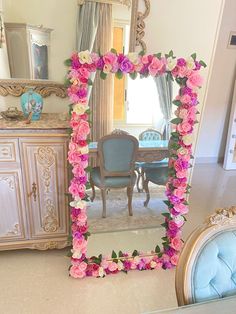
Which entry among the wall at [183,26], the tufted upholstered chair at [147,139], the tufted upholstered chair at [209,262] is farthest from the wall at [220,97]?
the tufted upholstered chair at [209,262]

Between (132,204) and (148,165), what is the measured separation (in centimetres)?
36

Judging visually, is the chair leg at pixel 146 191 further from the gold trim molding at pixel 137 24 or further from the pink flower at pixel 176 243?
the gold trim molding at pixel 137 24

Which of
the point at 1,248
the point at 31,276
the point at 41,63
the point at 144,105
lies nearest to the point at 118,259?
the point at 31,276

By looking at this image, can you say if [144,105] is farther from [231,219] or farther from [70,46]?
[231,219]

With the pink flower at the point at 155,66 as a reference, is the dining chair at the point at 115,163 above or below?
below

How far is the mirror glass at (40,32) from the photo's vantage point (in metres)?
1.89

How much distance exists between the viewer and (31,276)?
189 cm

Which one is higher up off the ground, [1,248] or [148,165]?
[148,165]

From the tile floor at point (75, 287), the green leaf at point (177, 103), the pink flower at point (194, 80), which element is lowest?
the tile floor at point (75, 287)

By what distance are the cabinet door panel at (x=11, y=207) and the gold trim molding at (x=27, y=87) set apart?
686 millimetres

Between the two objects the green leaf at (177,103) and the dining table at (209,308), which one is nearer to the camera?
the dining table at (209,308)

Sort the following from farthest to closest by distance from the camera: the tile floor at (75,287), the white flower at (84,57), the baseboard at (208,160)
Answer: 1. the baseboard at (208,160)
2. the tile floor at (75,287)
3. the white flower at (84,57)

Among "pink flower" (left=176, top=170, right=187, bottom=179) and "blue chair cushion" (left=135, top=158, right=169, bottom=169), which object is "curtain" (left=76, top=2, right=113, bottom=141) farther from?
"pink flower" (left=176, top=170, right=187, bottom=179)

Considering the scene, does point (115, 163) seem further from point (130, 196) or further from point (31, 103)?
point (31, 103)
